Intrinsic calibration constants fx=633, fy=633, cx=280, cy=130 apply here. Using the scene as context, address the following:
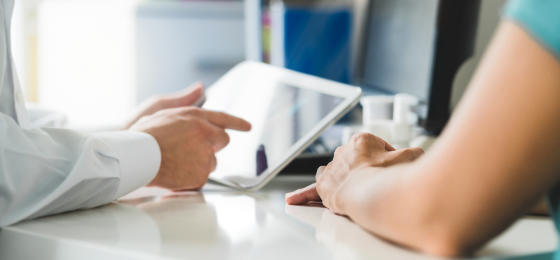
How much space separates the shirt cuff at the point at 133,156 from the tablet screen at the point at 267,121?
0.47 ft

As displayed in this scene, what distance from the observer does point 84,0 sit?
142 inches

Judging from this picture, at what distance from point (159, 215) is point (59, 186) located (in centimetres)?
12

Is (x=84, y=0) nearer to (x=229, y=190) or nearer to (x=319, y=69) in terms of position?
(x=319, y=69)

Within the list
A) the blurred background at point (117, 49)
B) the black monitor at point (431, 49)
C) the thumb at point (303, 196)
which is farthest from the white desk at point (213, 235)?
the blurred background at point (117, 49)

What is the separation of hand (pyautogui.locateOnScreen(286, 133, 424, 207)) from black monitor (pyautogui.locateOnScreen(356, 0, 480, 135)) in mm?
501

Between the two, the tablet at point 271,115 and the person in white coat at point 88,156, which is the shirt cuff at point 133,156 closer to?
the person in white coat at point 88,156

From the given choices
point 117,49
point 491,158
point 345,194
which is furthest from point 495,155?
point 117,49

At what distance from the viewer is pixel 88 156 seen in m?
0.79

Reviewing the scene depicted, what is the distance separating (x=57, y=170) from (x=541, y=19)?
0.59 metres

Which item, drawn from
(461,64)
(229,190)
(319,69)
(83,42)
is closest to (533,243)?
(229,190)

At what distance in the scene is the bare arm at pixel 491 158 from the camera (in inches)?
15.7

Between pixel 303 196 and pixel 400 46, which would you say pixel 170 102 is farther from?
pixel 400 46

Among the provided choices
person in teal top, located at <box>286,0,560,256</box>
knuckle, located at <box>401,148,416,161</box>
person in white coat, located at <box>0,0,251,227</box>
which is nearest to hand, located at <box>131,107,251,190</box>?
person in white coat, located at <box>0,0,251,227</box>

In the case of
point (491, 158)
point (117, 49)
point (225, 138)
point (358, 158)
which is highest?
point (491, 158)
